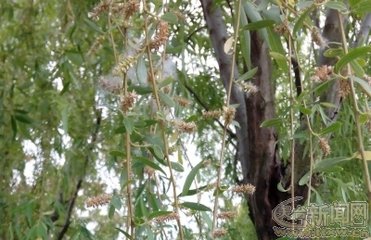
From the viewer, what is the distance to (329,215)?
81cm

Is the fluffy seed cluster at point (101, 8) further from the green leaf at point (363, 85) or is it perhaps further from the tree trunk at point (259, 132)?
the tree trunk at point (259, 132)

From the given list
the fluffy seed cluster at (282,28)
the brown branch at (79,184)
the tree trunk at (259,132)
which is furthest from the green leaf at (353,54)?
the brown branch at (79,184)

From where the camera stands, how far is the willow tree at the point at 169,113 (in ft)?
2.86

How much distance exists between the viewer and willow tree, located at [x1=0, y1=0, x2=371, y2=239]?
872mm

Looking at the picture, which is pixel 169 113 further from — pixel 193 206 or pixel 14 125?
pixel 14 125

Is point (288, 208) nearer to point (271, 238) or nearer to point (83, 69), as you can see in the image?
point (271, 238)

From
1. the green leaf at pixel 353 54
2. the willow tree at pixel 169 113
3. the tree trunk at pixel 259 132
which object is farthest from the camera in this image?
the tree trunk at pixel 259 132

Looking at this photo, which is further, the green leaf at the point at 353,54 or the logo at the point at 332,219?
the logo at the point at 332,219

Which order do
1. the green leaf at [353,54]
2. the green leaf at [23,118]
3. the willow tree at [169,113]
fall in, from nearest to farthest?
the green leaf at [353,54], the willow tree at [169,113], the green leaf at [23,118]

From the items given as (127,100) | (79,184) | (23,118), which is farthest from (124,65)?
(79,184)

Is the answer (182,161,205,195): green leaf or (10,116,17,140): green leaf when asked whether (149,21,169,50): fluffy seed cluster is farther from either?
(10,116,17,140): green leaf

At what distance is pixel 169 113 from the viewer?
2.71 feet

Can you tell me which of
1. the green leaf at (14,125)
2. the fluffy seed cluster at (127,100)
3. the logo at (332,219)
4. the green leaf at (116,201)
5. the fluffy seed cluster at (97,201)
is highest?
the green leaf at (14,125)

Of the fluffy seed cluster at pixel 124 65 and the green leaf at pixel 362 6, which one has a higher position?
the green leaf at pixel 362 6
